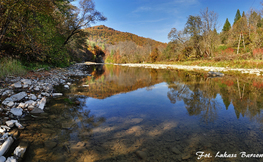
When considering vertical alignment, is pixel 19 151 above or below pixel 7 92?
Result: below

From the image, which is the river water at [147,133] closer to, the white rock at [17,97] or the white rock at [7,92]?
the white rock at [17,97]

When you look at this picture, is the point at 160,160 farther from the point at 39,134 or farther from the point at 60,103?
the point at 60,103

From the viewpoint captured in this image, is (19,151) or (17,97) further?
(17,97)

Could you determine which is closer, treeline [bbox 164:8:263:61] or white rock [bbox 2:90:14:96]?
white rock [bbox 2:90:14:96]

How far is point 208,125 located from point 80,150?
275 centimetres

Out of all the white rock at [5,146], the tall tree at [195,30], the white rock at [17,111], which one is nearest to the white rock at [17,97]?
the white rock at [17,111]

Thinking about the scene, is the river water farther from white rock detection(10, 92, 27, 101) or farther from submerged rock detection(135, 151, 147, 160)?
white rock detection(10, 92, 27, 101)

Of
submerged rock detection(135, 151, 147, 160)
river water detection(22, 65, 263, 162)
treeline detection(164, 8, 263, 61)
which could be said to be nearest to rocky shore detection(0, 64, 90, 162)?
river water detection(22, 65, 263, 162)

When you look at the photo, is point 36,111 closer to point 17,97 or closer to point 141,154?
point 17,97

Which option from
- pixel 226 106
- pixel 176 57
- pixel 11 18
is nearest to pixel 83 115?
pixel 226 106

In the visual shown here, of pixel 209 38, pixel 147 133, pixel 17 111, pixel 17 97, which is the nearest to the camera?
pixel 147 133

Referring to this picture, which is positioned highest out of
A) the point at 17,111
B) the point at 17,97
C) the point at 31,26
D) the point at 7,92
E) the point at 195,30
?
the point at 195,30

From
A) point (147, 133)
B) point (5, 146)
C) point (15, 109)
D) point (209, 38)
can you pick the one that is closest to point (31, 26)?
point (15, 109)

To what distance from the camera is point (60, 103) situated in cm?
442
